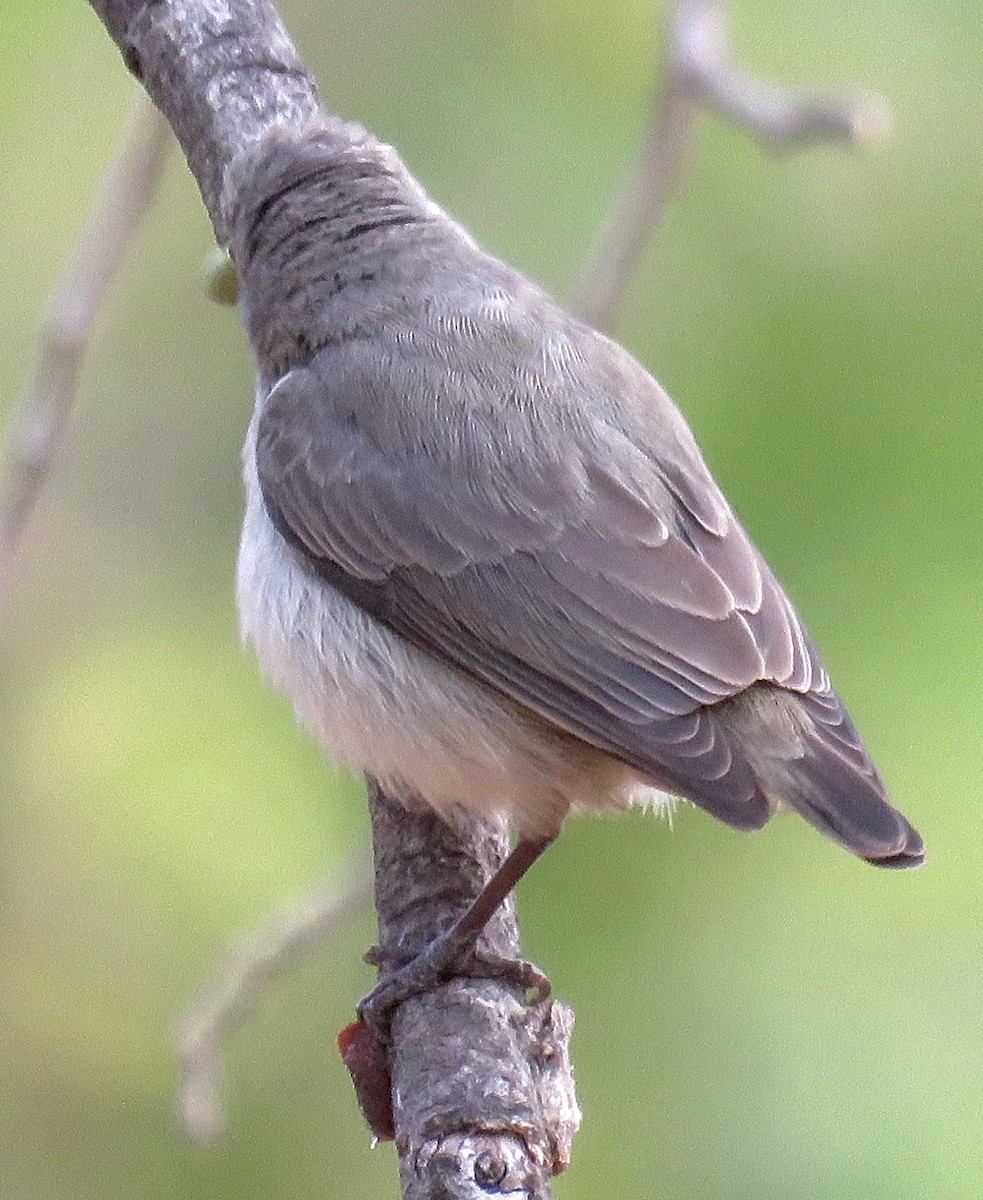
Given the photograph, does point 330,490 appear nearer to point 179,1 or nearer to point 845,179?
point 179,1

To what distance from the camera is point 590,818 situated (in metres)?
4.28

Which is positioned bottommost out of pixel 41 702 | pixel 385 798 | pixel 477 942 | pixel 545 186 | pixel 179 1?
pixel 477 942

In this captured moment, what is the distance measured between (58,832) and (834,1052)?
2.05 metres

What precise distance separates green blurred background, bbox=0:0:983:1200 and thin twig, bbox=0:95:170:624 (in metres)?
0.92

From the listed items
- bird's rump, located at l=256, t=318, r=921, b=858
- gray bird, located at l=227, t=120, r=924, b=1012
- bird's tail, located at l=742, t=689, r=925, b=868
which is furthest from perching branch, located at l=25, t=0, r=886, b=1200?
bird's tail, located at l=742, t=689, r=925, b=868

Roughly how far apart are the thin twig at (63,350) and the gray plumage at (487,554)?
24 centimetres

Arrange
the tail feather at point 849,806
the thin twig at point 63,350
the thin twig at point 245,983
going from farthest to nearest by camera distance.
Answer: the thin twig at point 245,983
the thin twig at point 63,350
the tail feather at point 849,806

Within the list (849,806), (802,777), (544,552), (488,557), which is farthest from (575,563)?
(849,806)

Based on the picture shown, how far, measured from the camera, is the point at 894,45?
450cm

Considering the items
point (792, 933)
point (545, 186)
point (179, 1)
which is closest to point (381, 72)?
point (545, 186)

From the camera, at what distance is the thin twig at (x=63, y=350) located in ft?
12.1

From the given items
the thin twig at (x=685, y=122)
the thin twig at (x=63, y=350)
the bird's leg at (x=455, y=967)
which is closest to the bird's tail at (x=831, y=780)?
the bird's leg at (x=455, y=967)

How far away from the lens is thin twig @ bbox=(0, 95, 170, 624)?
369cm

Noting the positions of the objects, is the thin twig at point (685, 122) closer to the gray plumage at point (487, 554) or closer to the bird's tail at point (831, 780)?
the gray plumage at point (487, 554)
